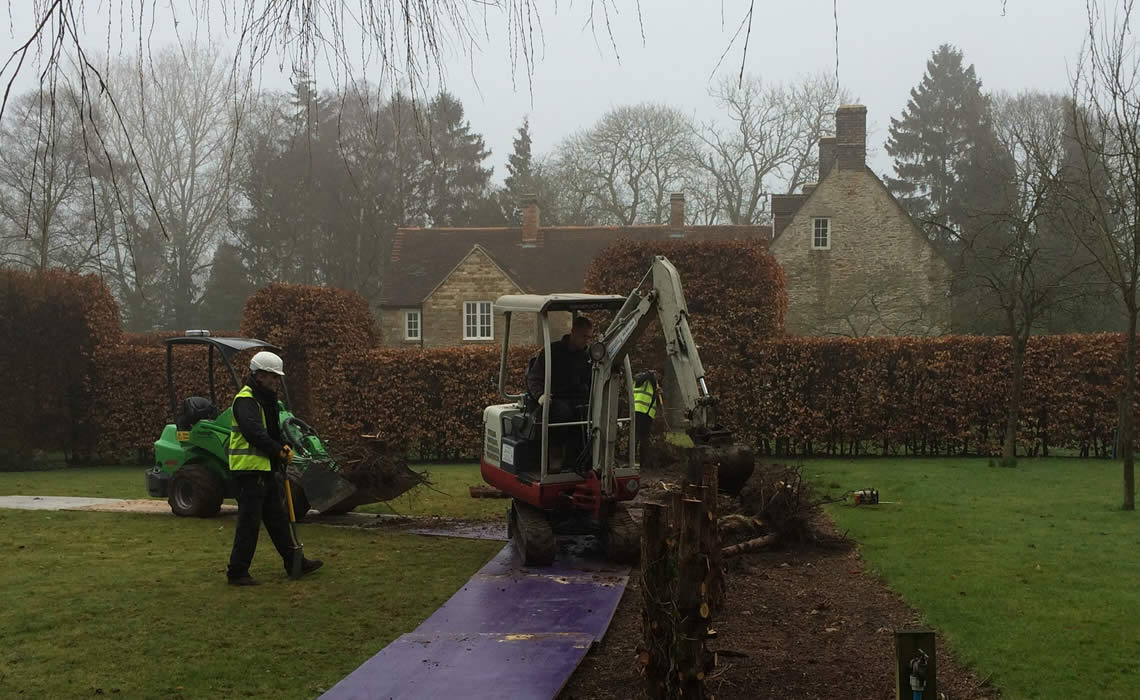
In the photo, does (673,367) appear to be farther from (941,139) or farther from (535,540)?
(941,139)

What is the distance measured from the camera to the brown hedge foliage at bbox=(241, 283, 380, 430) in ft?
63.7

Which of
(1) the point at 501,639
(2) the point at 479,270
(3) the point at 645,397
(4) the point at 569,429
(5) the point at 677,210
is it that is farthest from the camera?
(5) the point at 677,210

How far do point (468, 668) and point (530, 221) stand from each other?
35494mm

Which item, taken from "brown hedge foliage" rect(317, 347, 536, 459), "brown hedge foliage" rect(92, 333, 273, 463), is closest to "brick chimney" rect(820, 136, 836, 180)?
"brown hedge foliage" rect(317, 347, 536, 459)

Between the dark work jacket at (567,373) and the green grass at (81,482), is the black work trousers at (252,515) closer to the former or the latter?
the dark work jacket at (567,373)

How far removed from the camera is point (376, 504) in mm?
13727

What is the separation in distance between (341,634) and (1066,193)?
33.3 feet

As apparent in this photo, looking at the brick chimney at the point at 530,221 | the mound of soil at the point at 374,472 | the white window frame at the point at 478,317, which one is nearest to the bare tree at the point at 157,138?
the mound of soil at the point at 374,472

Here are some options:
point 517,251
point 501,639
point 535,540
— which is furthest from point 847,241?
point 501,639

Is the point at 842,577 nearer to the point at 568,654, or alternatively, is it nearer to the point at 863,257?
the point at 568,654

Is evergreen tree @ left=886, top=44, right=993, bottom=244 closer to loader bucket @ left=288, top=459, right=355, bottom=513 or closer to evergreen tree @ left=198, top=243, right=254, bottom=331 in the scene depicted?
evergreen tree @ left=198, top=243, right=254, bottom=331

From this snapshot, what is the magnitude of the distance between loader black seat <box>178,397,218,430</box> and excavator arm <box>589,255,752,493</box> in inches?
229

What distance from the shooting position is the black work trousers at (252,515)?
323 inches

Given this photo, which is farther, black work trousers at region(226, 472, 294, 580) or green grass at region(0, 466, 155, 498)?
green grass at region(0, 466, 155, 498)
